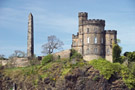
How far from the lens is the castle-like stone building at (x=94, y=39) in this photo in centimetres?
7181

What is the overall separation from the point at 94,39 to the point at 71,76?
31.0 feet

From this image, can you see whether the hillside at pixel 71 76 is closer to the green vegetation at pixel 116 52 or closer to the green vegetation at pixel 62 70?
the green vegetation at pixel 62 70

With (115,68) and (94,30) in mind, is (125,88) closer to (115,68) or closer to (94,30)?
(115,68)


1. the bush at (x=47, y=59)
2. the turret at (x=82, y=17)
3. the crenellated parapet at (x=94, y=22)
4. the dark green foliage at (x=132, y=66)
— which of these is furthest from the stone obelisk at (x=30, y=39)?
the dark green foliage at (x=132, y=66)

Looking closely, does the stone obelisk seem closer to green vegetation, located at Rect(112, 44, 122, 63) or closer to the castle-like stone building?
the castle-like stone building

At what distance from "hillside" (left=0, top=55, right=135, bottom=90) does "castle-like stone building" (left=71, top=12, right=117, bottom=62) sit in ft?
14.1

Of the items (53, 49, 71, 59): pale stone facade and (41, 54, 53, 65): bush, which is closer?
(41, 54, 53, 65): bush

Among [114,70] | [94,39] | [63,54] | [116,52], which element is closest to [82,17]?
[94,39]

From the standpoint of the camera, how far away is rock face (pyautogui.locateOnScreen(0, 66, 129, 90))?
211 ft

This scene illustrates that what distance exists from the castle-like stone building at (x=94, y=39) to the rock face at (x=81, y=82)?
614cm

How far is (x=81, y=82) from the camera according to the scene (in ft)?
212

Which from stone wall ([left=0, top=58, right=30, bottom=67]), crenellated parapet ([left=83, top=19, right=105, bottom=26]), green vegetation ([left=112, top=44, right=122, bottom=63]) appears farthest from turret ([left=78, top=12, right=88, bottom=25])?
stone wall ([left=0, top=58, right=30, bottom=67])

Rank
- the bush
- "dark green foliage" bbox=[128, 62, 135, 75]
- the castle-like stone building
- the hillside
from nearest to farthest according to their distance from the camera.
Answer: the hillside, "dark green foliage" bbox=[128, 62, 135, 75], the bush, the castle-like stone building

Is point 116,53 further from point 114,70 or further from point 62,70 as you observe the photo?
point 62,70
